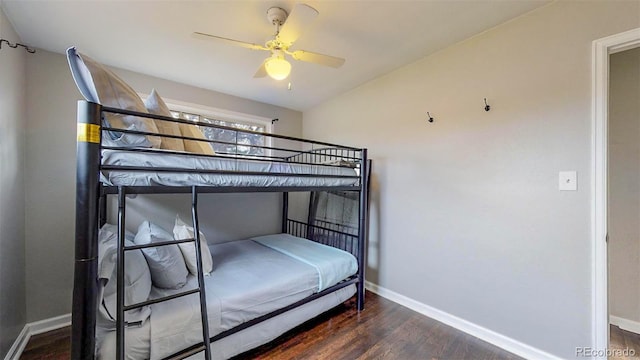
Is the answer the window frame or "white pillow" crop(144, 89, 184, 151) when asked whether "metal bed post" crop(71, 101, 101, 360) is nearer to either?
"white pillow" crop(144, 89, 184, 151)

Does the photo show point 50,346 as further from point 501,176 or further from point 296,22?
point 501,176

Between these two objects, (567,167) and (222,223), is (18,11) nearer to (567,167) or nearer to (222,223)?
(222,223)

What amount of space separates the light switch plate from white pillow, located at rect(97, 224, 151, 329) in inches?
109

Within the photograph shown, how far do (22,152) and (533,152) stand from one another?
405 centimetres

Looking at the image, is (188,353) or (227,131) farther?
(227,131)

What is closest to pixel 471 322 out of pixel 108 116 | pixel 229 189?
pixel 229 189

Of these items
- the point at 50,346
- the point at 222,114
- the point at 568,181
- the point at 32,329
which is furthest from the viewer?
the point at 222,114

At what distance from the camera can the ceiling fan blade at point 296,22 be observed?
1388 mm

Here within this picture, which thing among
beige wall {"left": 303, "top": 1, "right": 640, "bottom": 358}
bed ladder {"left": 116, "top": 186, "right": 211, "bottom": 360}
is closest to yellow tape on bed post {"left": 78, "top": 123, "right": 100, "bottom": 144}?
bed ladder {"left": 116, "top": 186, "right": 211, "bottom": 360}

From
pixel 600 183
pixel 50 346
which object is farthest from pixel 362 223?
pixel 50 346

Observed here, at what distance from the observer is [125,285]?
1377mm

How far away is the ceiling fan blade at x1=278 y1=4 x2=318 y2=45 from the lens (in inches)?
54.6

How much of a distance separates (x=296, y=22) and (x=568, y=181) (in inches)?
82.2

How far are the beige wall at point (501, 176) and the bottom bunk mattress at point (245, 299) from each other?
851mm
